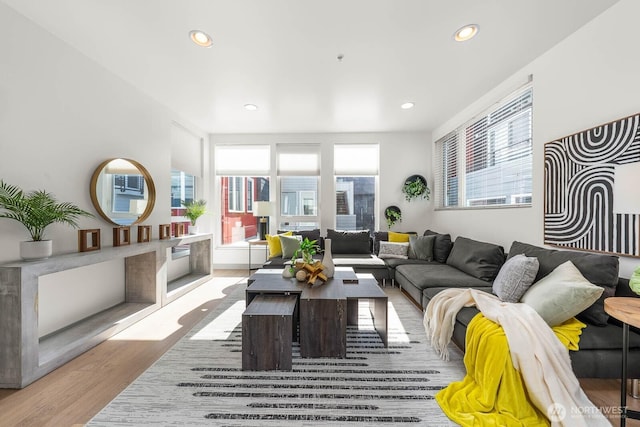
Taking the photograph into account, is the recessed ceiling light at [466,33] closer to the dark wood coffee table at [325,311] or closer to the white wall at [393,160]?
the dark wood coffee table at [325,311]

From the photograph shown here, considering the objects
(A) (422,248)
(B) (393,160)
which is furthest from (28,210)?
(B) (393,160)

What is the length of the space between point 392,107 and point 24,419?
4.61 m

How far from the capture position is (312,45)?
2.43 m

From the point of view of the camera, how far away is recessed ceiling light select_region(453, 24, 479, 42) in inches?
86.3

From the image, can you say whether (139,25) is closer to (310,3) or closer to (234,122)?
(310,3)

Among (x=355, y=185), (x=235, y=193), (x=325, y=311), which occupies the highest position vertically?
(x=355, y=185)

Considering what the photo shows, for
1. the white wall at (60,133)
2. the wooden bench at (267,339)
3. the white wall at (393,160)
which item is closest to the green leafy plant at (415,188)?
the white wall at (393,160)

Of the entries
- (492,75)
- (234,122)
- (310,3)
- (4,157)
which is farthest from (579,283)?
(234,122)

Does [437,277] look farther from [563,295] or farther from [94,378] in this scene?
[94,378]

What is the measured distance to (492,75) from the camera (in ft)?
9.82

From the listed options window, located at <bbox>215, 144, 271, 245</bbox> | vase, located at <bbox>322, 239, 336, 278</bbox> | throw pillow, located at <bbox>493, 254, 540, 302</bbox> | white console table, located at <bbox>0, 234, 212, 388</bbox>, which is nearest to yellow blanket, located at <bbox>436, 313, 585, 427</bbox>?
throw pillow, located at <bbox>493, 254, 540, 302</bbox>

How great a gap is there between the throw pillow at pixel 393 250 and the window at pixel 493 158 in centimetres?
112

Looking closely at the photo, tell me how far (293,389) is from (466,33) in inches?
123

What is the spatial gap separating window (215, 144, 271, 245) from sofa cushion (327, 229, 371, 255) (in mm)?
1742
